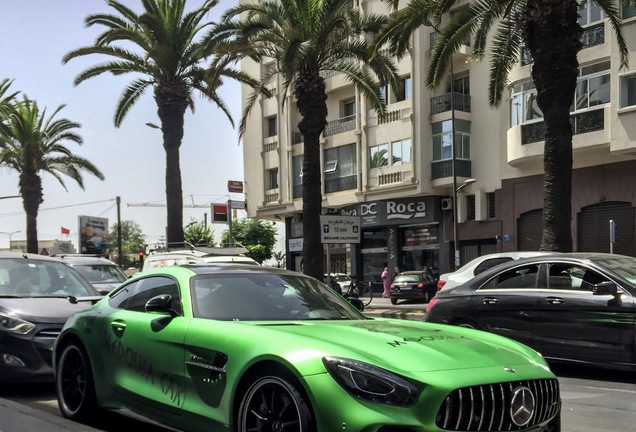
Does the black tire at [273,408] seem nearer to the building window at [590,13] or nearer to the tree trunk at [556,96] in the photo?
the tree trunk at [556,96]

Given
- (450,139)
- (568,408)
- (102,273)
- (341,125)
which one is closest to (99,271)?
(102,273)

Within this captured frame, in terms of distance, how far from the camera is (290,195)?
42.6 metres

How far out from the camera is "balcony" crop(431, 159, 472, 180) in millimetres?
34312

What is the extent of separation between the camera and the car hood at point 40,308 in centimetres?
759

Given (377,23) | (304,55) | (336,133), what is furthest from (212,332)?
(336,133)

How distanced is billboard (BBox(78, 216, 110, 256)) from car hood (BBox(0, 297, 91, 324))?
5696 cm

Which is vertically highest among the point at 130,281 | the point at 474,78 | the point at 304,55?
the point at 474,78

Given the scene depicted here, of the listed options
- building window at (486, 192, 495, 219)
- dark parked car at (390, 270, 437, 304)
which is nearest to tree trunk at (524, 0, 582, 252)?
dark parked car at (390, 270, 437, 304)

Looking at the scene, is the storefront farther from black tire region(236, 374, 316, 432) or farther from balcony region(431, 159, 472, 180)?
black tire region(236, 374, 316, 432)

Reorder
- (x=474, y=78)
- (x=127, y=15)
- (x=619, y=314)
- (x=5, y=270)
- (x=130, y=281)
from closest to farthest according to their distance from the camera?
(x=130, y=281), (x=619, y=314), (x=5, y=270), (x=127, y=15), (x=474, y=78)

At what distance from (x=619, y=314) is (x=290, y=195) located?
115 feet

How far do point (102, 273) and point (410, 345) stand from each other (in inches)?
546

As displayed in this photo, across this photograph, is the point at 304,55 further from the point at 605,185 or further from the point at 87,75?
the point at 605,185

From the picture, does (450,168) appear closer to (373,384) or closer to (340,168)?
(340,168)
